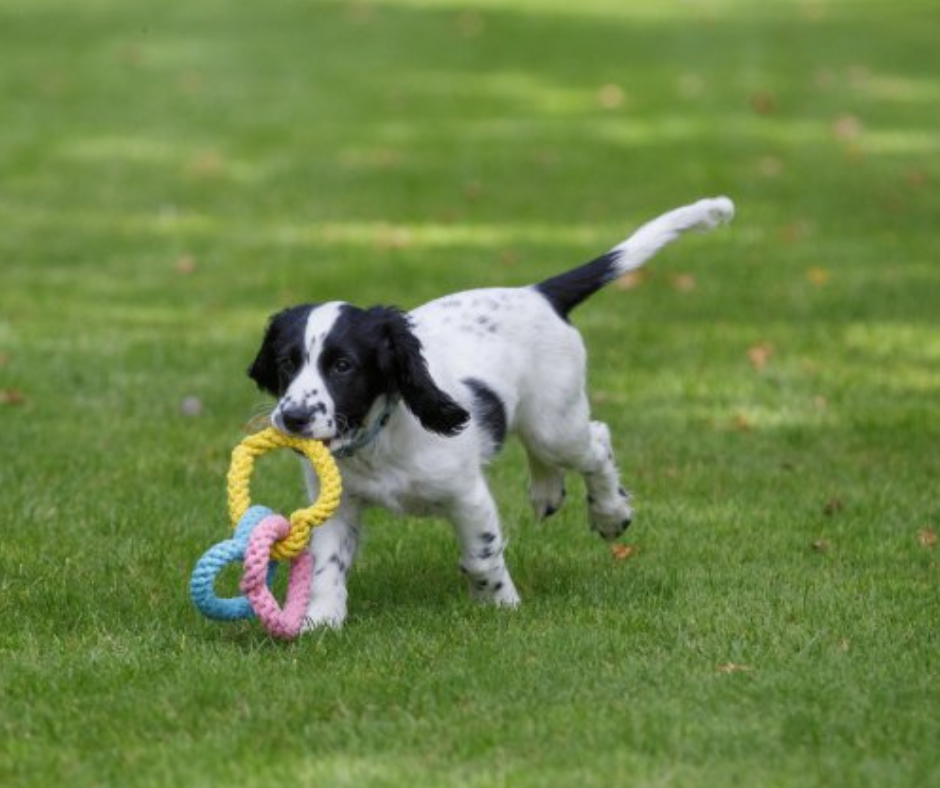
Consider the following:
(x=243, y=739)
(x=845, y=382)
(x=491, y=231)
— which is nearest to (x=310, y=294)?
(x=491, y=231)

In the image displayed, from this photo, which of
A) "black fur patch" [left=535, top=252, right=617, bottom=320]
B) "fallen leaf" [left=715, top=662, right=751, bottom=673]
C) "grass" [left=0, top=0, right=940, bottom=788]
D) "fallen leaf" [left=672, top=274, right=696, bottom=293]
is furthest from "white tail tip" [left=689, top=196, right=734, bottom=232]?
"fallen leaf" [left=672, top=274, right=696, bottom=293]

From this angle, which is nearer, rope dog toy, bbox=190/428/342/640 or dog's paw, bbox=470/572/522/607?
rope dog toy, bbox=190/428/342/640

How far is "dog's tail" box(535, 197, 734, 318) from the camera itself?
6520mm

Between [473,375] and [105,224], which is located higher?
[473,375]

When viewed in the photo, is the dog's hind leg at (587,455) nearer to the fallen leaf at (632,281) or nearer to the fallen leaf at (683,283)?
the fallen leaf at (683,283)

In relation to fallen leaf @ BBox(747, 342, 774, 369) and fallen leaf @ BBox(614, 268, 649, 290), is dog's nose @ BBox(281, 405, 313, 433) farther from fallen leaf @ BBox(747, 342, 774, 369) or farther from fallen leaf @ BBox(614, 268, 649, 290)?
fallen leaf @ BBox(614, 268, 649, 290)

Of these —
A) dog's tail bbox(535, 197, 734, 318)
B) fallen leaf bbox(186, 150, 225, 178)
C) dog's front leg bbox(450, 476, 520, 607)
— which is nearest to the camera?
dog's front leg bbox(450, 476, 520, 607)

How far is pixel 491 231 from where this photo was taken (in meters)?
12.6

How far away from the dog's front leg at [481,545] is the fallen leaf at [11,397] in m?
3.58

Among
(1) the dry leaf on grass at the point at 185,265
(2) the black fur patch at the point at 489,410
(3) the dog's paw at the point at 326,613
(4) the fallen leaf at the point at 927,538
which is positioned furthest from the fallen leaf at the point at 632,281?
(3) the dog's paw at the point at 326,613

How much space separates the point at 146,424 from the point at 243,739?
392 cm

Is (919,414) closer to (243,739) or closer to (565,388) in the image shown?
(565,388)

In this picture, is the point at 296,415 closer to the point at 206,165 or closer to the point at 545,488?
the point at 545,488

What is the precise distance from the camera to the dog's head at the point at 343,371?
17.3 feet
